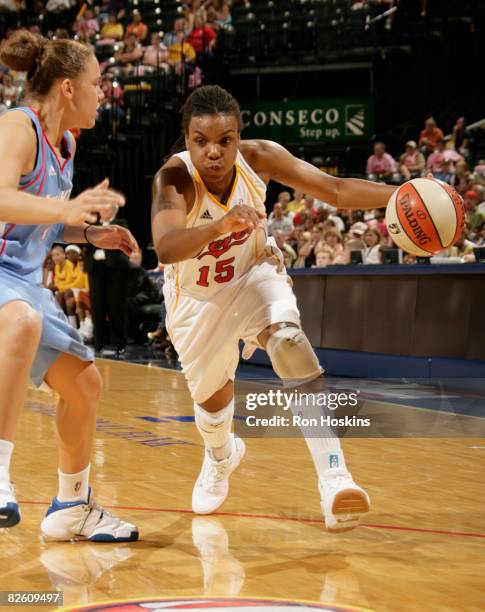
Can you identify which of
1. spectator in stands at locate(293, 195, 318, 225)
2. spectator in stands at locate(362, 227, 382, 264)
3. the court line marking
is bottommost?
the court line marking

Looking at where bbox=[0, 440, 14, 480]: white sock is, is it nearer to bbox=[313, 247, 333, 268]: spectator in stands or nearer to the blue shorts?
the blue shorts

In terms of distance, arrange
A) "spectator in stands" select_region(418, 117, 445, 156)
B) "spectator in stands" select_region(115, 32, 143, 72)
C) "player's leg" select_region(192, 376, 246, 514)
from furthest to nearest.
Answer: "spectator in stands" select_region(115, 32, 143, 72) < "spectator in stands" select_region(418, 117, 445, 156) < "player's leg" select_region(192, 376, 246, 514)

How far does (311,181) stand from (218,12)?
14.3m

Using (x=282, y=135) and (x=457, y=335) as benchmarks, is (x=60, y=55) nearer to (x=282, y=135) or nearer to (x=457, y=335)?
(x=457, y=335)

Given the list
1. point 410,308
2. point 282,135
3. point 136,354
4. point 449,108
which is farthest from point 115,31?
point 410,308

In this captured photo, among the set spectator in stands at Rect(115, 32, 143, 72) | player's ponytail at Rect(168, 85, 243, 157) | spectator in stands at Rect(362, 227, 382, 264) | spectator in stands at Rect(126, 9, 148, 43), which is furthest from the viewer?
spectator in stands at Rect(126, 9, 148, 43)

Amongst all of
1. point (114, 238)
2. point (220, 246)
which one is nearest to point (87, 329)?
point (220, 246)

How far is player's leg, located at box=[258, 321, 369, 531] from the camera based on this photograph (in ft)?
11.3

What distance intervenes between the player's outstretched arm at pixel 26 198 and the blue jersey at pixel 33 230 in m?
0.06

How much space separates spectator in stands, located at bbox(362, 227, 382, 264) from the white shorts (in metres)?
5.98

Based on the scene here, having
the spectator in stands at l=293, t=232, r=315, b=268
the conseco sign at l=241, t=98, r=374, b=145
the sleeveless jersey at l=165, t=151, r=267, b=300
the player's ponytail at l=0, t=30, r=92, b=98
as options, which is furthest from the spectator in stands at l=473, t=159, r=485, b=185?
the player's ponytail at l=0, t=30, r=92, b=98

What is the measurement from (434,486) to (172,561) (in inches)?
73.2

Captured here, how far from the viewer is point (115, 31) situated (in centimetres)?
1917

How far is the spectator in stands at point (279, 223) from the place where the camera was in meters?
A: 13.1
